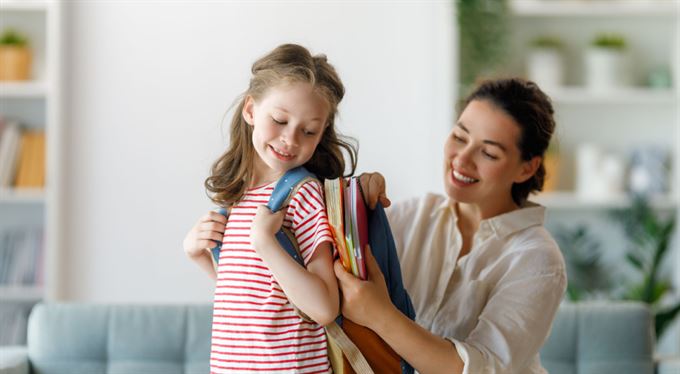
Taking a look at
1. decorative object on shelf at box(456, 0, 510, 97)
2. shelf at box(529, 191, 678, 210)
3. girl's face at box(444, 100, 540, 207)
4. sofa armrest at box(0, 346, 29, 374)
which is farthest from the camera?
shelf at box(529, 191, 678, 210)

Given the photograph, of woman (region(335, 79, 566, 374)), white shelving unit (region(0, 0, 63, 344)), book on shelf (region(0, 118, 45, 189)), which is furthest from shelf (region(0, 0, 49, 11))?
woman (region(335, 79, 566, 374))

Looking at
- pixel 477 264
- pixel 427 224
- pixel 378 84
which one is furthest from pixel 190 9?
pixel 378 84

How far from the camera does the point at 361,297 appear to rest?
1.52 m

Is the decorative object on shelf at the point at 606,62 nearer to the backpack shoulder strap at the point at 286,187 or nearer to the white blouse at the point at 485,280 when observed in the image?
the white blouse at the point at 485,280

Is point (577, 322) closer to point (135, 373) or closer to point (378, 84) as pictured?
point (135, 373)

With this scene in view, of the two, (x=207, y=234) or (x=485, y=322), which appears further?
(x=485, y=322)

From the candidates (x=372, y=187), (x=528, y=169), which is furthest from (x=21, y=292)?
(x=372, y=187)

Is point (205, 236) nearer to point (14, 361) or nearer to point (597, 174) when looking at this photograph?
point (14, 361)

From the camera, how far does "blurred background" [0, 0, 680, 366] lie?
137 inches

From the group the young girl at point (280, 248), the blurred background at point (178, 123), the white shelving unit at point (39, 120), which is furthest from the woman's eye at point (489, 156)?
the white shelving unit at point (39, 120)

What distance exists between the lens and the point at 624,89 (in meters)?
4.09

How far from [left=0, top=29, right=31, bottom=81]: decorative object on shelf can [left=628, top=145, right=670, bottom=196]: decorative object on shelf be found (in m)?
2.74

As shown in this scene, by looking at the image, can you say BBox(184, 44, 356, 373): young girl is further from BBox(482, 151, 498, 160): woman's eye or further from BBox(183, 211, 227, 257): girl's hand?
BBox(482, 151, 498, 160): woman's eye

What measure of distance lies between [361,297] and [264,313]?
0.55 ft
